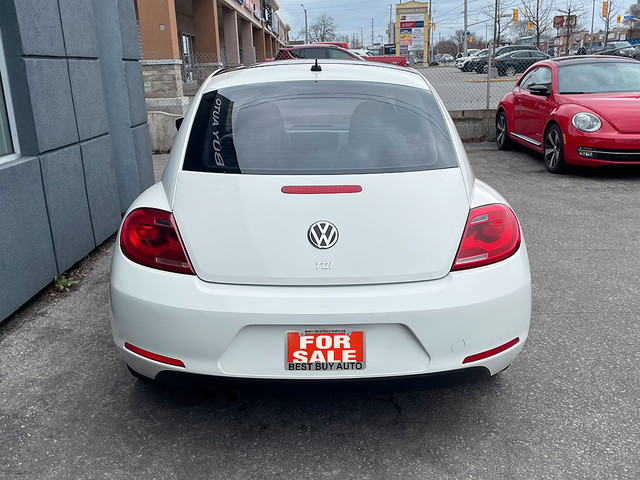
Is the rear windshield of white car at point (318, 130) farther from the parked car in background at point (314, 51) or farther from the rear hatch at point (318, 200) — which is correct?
the parked car in background at point (314, 51)

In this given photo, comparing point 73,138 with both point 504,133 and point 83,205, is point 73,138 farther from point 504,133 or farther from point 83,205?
point 504,133

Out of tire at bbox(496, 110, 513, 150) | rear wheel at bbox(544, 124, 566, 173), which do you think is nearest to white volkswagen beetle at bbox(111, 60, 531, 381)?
rear wheel at bbox(544, 124, 566, 173)

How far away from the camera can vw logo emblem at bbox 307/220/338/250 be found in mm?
2311

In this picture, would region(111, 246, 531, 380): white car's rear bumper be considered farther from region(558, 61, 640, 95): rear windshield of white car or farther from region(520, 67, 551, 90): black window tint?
region(520, 67, 551, 90): black window tint

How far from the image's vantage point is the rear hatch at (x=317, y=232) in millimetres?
2299

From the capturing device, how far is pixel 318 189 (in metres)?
2.39

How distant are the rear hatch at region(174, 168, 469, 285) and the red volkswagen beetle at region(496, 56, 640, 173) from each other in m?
6.25

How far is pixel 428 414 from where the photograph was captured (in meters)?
2.80

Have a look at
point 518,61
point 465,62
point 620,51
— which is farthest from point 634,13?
point 518,61

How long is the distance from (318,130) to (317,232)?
78 cm

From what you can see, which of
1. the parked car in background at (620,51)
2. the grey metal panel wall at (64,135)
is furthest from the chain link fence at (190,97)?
the parked car in background at (620,51)

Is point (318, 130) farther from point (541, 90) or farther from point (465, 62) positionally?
point (465, 62)

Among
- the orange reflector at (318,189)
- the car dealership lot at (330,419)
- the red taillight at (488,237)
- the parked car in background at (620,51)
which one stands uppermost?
the parked car in background at (620,51)

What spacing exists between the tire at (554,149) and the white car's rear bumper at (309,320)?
6.57m
